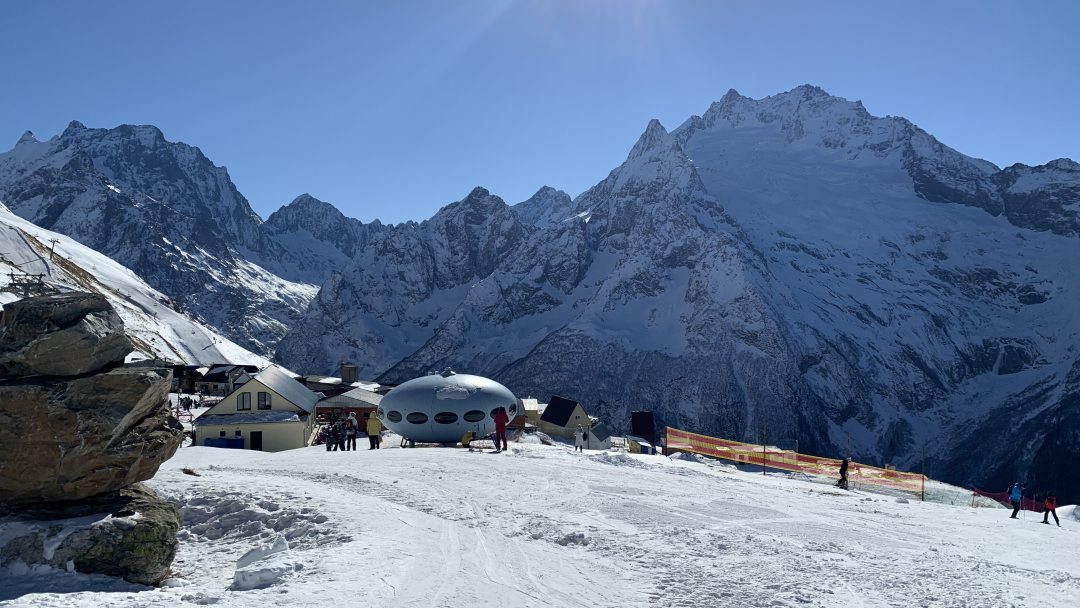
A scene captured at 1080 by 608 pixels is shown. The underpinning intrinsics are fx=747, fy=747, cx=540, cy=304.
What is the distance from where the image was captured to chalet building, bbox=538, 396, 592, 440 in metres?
91.1

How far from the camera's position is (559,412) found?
93125 millimetres

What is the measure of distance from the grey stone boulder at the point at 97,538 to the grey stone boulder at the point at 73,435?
36 cm

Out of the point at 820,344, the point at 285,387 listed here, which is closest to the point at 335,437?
the point at 285,387

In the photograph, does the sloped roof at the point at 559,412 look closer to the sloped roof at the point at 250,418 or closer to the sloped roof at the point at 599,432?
the sloped roof at the point at 599,432

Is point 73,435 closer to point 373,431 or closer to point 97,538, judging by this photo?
point 97,538

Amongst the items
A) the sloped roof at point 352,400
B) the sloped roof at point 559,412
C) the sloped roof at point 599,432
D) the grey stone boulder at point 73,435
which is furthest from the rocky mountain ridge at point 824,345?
the grey stone boulder at point 73,435

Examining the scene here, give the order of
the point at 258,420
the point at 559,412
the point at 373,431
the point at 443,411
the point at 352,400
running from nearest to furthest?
the point at 373,431 < the point at 443,411 < the point at 258,420 < the point at 352,400 < the point at 559,412

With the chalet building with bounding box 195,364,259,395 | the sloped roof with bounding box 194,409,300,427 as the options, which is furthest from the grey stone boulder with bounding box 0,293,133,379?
the chalet building with bounding box 195,364,259,395

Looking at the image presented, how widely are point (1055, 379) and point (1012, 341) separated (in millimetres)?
23813

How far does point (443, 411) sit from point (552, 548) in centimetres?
2831

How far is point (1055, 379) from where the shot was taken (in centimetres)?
14612

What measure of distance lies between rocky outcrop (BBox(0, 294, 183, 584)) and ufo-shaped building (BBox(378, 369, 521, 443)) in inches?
1051

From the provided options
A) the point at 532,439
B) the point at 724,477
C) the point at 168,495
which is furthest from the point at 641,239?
the point at 168,495

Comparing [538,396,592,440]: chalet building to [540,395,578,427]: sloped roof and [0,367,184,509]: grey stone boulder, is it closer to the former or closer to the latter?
[540,395,578,427]: sloped roof
